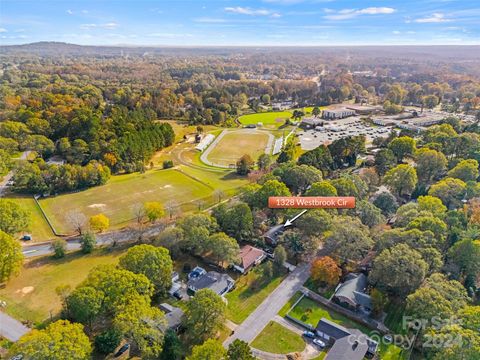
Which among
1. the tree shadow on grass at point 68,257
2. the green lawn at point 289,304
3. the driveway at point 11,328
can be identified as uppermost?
the tree shadow on grass at point 68,257

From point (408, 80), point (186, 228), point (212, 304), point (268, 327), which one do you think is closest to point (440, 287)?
point (268, 327)

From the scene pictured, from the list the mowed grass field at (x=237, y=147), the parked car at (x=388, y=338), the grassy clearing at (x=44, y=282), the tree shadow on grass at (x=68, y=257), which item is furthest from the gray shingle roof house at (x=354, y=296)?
the mowed grass field at (x=237, y=147)

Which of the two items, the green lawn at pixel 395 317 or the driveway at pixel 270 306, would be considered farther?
the green lawn at pixel 395 317

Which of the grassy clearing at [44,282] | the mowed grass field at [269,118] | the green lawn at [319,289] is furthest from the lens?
the mowed grass field at [269,118]

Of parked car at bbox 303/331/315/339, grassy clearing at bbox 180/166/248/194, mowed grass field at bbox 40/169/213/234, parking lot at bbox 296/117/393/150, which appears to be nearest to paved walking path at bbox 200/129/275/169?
grassy clearing at bbox 180/166/248/194

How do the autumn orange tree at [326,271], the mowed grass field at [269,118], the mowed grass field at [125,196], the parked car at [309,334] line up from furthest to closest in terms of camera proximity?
the mowed grass field at [269,118]
the mowed grass field at [125,196]
the autumn orange tree at [326,271]
the parked car at [309,334]

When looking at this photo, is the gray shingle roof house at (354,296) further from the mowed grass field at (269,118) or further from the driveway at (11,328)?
the mowed grass field at (269,118)

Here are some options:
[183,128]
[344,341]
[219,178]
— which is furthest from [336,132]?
[344,341]

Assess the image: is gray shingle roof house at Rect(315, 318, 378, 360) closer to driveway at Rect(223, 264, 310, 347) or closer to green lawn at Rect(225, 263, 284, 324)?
driveway at Rect(223, 264, 310, 347)

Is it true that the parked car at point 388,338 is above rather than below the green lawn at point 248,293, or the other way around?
below
